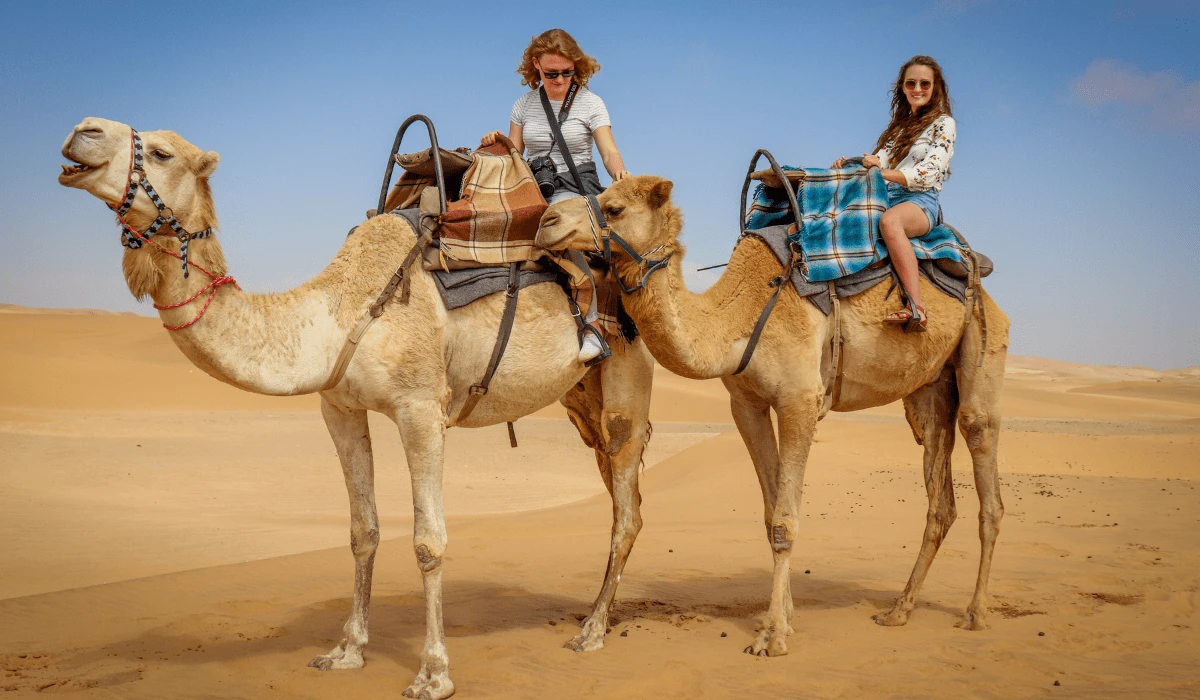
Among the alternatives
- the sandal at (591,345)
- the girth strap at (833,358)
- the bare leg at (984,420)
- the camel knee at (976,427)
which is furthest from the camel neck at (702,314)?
the camel knee at (976,427)

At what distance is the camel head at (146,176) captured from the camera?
13.7 ft

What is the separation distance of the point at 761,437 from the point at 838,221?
5.01 ft

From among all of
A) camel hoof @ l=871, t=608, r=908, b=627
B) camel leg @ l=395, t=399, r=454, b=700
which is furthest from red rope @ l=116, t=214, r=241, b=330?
camel hoof @ l=871, t=608, r=908, b=627

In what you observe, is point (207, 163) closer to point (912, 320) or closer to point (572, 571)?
point (912, 320)

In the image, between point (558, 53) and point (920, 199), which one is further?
point (920, 199)

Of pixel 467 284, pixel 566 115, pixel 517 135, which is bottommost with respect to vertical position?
pixel 467 284

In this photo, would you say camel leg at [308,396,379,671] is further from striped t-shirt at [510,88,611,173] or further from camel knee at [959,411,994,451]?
camel knee at [959,411,994,451]

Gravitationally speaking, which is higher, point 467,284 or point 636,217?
point 636,217

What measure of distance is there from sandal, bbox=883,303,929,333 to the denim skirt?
72cm

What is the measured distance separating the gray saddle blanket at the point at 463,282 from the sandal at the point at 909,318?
238cm

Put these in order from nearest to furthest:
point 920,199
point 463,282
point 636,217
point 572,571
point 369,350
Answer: point 369,350
point 463,282
point 636,217
point 920,199
point 572,571

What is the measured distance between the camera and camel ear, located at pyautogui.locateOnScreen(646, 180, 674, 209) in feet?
18.0

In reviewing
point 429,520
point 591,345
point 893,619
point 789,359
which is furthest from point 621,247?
point 893,619

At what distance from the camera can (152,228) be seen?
4.40 m
